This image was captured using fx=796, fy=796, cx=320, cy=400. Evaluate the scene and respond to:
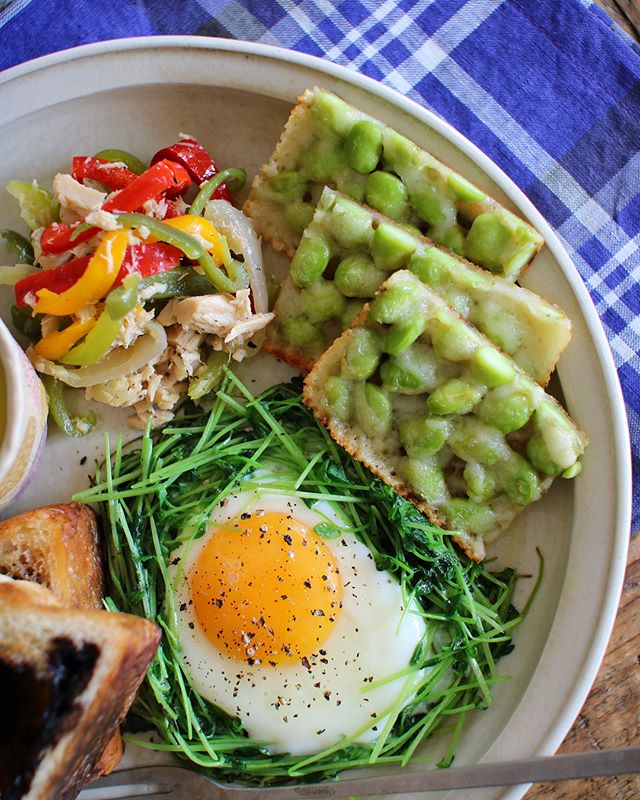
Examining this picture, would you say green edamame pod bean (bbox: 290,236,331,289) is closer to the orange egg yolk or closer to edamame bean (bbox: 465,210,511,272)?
edamame bean (bbox: 465,210,511,272)

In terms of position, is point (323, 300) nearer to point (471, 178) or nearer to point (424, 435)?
point (424, 435)

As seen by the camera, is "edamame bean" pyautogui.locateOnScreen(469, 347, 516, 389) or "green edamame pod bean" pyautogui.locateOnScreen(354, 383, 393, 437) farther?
"green edamame pod bean" pyautogui.locateOnScreen(354, 383, 393, 437)

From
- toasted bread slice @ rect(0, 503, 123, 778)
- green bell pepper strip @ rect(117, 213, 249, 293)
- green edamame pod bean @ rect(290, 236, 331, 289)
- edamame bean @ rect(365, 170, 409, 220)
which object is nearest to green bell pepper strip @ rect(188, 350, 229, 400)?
green bell pepper strip @ rect(117, 213, 249, 293)

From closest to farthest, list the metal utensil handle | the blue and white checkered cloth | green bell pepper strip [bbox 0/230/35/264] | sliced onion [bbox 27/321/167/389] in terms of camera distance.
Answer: the metal utensil handle < sliced onion [bbox 27/321/167/389] < green bell pepper strip [bbox 0/230/35/264] < the blue and white checkered cloth

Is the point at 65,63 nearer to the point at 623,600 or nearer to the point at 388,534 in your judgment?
the point at 388,534

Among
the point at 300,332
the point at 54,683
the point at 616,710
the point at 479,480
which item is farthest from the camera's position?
the point at 616,710

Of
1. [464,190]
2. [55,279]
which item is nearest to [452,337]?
[464,190]

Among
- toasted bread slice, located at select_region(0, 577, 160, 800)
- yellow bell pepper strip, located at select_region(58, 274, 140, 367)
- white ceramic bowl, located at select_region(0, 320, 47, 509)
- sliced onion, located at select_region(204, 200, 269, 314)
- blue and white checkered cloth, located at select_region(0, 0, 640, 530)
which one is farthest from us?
blue and white checkered cloth, located at select_region(0, 0, 640, 530)
